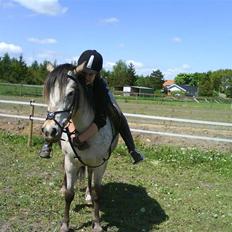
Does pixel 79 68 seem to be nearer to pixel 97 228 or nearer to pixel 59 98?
pixel 59 98

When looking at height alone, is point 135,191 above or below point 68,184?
below

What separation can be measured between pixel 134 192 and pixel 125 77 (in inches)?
3294

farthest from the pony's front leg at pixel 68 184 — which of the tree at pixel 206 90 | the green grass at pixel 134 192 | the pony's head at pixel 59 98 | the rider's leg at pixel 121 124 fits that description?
the tree at pixel 206 90

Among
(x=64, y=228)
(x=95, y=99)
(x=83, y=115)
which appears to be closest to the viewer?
(x=83, y=115)

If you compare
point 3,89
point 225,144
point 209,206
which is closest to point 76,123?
point 209,206

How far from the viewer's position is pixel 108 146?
5.29 metres

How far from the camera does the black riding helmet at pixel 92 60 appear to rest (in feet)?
15.4

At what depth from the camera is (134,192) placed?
290 inches

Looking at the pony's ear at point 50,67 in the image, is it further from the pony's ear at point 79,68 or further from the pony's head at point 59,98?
the pony's ear at point 79,68

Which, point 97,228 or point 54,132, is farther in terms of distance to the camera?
point 97,228

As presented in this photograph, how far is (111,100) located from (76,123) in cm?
86

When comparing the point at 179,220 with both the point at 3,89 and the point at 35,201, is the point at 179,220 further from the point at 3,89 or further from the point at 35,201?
the point at 3,89

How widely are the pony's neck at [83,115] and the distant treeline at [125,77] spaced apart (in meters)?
20.5

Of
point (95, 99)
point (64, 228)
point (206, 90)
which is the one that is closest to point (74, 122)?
point (95, 99)
